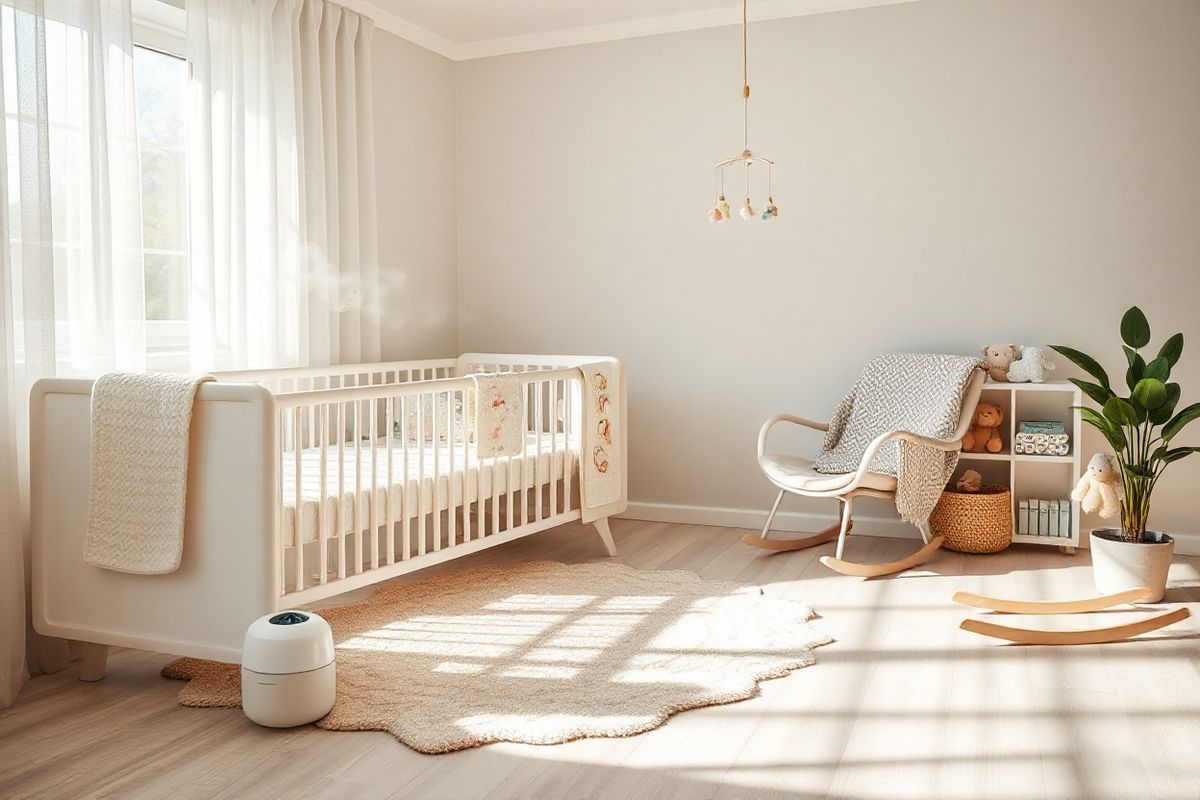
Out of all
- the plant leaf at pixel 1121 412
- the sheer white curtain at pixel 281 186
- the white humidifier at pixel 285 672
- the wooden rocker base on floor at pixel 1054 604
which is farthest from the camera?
the sheer white curtain at pixel 281 186

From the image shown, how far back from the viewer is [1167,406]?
294cm

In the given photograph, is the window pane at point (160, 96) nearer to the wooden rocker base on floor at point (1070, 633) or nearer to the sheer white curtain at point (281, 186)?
the sheer white curtain at point (281, 186)

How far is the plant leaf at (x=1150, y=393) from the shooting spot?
288 centimetres

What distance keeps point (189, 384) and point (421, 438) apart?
2.32 ft

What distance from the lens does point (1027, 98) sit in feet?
12.0

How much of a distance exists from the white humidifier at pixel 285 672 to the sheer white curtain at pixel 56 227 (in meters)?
0.68

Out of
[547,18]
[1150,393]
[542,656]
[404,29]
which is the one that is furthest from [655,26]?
[542,656]

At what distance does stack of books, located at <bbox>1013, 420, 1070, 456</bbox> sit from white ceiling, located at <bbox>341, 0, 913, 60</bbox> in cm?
175

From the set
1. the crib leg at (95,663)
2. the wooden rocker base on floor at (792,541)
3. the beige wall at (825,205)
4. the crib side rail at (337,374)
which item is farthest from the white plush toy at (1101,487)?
the crib leg at (95,663)

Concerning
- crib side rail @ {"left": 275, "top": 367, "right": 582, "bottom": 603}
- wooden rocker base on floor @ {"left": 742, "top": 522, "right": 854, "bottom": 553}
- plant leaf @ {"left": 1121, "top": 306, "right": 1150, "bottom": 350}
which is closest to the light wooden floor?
crib side rail @ {"left": 275, "top": 367, "right": 582, "bottom": 603}

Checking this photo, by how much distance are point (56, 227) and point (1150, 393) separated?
10.3 feet

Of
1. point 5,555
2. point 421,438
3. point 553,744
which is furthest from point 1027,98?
point 5,555

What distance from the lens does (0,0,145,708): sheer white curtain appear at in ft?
7.85

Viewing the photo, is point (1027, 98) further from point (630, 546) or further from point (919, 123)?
point (630, 546)
